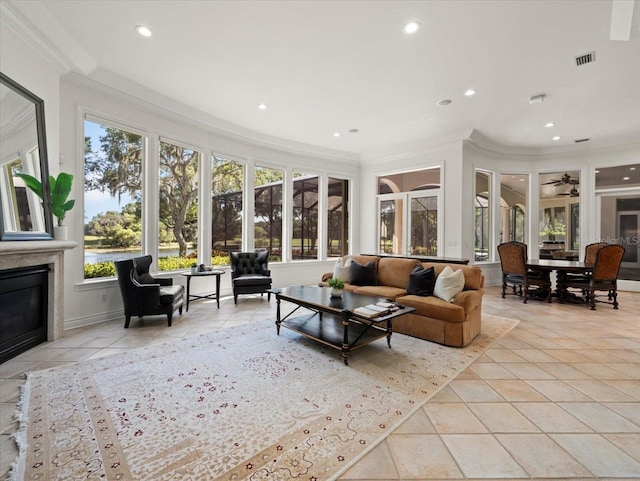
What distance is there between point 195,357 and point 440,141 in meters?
6.31

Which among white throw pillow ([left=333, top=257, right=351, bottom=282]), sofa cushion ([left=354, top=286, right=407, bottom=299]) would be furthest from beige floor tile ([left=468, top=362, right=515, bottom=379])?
white throw pillow ([left=333, top=257, right=351, bottom=282])

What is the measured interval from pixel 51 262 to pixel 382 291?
4.14 metres

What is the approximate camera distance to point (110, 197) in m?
4.50

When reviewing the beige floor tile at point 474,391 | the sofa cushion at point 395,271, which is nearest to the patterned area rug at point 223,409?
the beige floor tile at point 474,391

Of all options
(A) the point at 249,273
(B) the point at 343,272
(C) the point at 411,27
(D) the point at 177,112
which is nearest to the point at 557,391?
(B) the point at 343,272

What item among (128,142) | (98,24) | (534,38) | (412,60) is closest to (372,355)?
(412,60)

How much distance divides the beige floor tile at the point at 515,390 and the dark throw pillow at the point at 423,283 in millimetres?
1370

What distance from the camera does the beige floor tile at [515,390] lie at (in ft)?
7.55

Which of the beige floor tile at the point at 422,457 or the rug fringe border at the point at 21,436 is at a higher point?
the rug fringe border at the point at 21,436

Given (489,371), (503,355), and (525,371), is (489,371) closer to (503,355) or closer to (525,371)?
(525,371)

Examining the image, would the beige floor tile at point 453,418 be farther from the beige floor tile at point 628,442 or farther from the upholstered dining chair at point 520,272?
the upholstered dining chair at point 520,272

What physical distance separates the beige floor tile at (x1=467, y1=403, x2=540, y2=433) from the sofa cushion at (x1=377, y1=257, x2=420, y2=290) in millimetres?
2314

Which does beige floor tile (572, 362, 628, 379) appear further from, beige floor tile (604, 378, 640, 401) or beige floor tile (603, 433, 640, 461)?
→ beige floor tile (603, 433, 640, 461)

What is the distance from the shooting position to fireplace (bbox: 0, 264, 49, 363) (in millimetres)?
2926
